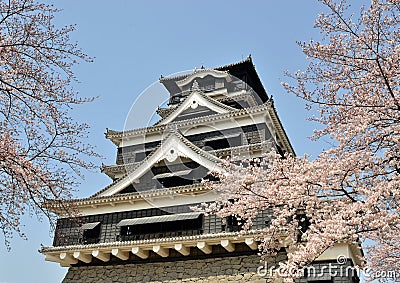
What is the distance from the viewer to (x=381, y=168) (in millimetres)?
6730

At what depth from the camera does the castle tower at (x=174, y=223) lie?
39.1 feet

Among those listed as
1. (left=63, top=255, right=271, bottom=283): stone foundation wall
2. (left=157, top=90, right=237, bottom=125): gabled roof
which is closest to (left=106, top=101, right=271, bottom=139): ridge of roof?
(left=157, top=90, right=237, bottom=125): gabled roof

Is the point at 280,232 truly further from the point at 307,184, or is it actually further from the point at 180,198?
the point at 180,198

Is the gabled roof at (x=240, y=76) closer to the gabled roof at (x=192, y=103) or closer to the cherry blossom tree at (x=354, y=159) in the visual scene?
the gabled roof at (x=192, y=103)

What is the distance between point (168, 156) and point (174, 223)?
2726 mm

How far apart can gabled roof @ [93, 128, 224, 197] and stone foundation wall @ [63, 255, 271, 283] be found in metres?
2.68

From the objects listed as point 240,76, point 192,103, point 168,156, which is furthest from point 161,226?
point 240,76

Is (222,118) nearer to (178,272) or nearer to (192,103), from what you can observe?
(192,103)

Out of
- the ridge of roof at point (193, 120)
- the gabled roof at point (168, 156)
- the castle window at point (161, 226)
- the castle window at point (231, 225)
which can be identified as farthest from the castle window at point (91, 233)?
the ridge of roof at point (193, 120)

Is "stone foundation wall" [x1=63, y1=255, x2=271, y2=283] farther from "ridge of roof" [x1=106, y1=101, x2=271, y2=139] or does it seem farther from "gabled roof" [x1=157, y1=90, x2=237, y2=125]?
"gabled roof" [x1=157, y1=90, x2=237, y2=125]

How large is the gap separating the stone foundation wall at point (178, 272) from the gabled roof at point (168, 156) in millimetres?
2685

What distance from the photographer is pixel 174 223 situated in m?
13.1

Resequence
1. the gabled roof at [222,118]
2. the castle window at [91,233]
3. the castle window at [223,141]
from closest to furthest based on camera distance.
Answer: the castle window at [91,233], the gabled roof at [222,118], the castle window at [223,141]

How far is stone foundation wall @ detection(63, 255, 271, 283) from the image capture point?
11695mm
